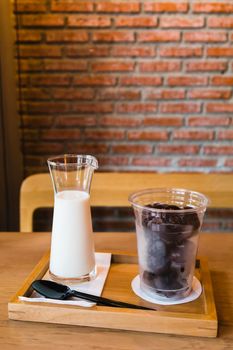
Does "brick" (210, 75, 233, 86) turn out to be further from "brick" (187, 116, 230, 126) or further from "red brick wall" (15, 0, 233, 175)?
"brick" (187, 116, 230, 126)

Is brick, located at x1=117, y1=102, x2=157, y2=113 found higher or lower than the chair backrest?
higher

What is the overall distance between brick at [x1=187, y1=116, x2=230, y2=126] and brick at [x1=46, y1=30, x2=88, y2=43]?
2.09ft

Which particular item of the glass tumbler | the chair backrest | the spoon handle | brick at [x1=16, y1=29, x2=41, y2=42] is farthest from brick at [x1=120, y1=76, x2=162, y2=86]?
the spoon handle

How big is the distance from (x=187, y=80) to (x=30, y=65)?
2.47 ft

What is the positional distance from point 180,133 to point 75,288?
130 cm

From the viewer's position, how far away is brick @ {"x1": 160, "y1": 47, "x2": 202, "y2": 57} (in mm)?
1812

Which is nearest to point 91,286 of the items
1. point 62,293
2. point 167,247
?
point 62,293

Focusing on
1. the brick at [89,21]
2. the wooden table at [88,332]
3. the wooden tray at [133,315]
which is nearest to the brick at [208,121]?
the brick at [89,21]

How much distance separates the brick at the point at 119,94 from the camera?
73.4 inches

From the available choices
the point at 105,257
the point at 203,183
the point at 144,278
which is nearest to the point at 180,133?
the point at 203,183

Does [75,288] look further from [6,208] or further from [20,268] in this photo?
[6,208]

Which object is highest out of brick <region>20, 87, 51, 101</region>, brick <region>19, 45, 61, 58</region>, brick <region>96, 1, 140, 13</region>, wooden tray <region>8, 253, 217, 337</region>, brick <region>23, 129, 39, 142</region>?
brick <region>96, 1, 140, 13</region>

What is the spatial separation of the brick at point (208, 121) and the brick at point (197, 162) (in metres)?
0.18

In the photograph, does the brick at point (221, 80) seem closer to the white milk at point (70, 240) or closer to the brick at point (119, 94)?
the brick at point (119, 94)
